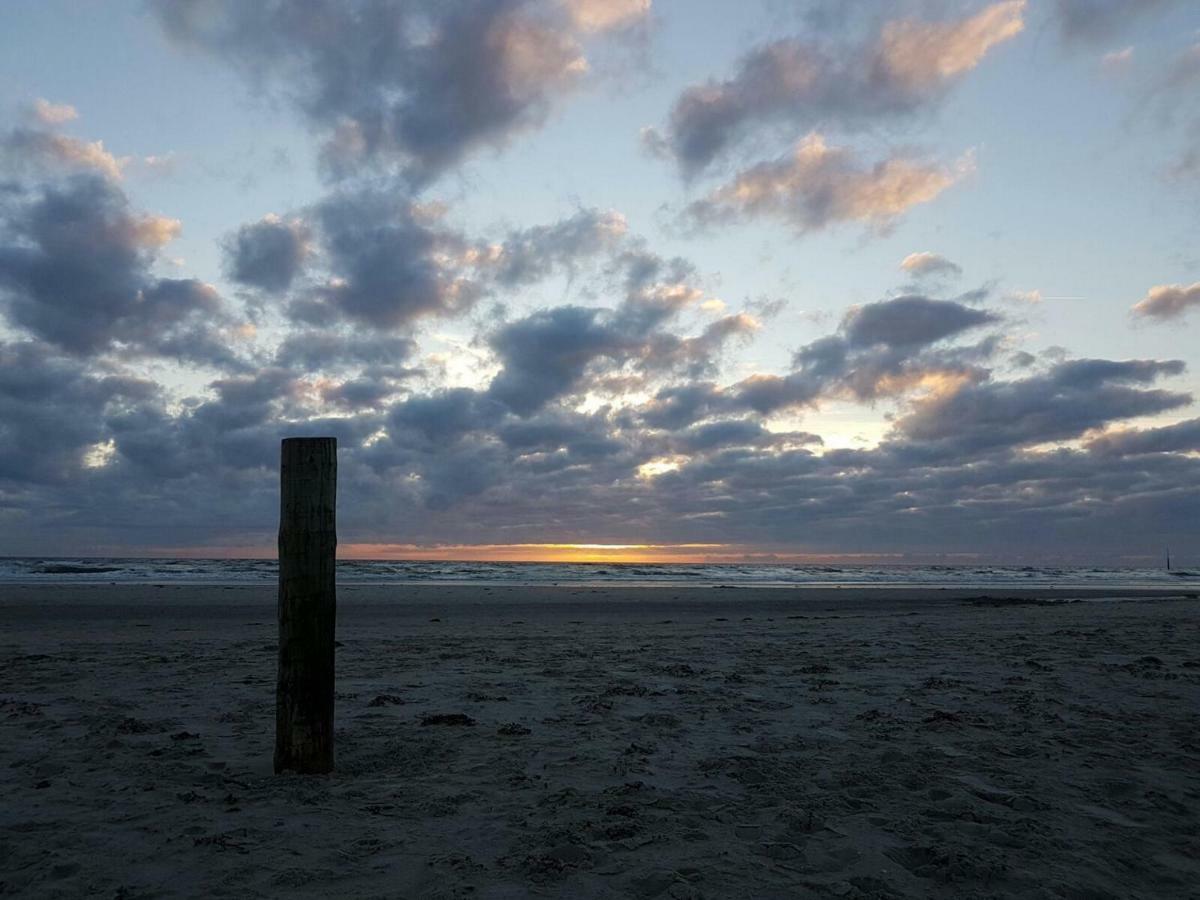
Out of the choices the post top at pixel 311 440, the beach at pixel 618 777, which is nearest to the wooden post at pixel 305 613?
the post top at pixel 311 440

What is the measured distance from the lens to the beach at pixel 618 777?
12.8 feet

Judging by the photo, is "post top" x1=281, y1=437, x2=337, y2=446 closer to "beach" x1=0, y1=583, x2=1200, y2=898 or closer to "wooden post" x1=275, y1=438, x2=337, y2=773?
"wooden post" x1=275, y1=438, x2=337, y2=773

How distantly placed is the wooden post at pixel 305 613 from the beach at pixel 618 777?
10.0 inches

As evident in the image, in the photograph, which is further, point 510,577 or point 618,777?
point 510,577

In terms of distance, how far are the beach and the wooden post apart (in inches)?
10.0

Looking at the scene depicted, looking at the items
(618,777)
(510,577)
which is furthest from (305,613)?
(510,577)

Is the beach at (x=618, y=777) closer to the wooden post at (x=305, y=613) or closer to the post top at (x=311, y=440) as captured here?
the wooden post at (x=305, y=613)

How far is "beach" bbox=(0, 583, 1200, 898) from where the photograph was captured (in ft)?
12.8

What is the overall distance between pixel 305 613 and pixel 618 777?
2.48m

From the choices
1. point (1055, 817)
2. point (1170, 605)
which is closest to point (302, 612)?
point (1055, 817)

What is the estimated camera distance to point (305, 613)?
212 inches

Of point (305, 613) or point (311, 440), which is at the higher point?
point (311, 440)

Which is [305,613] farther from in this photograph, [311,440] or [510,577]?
[510,577]

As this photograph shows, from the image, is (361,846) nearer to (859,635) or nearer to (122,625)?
(859,635)
